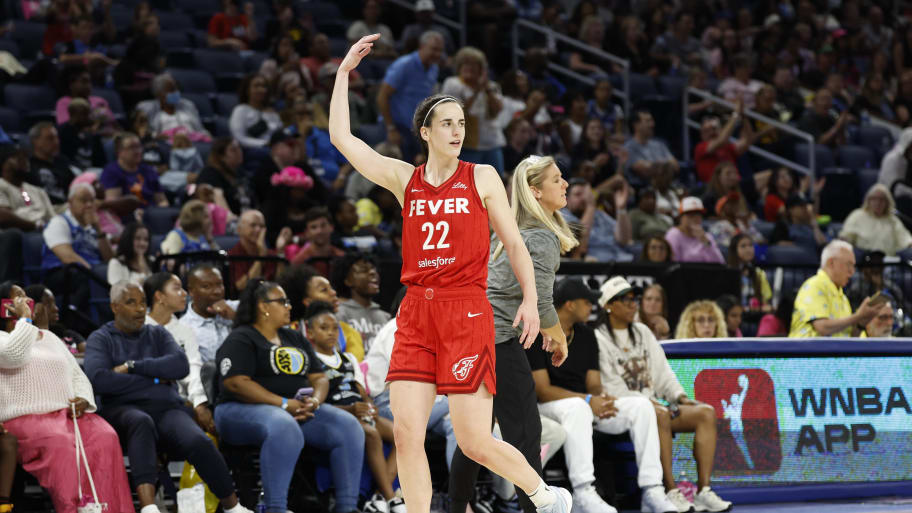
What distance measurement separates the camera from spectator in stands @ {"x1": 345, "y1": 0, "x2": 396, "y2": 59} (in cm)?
1431

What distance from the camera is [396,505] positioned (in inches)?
280

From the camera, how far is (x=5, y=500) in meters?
6.31

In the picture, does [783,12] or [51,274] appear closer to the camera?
[51,274]

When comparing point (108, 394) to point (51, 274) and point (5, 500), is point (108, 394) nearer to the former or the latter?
point (5, 500)

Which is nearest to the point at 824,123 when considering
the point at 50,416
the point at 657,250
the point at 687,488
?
the point at 657,250

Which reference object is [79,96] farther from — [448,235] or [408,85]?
[448,235]

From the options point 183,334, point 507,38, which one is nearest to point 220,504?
point 183,334

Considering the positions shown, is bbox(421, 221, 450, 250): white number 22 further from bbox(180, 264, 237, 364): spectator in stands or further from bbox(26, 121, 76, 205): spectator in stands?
bbox(26, 121, 76, 205): spectator in stands

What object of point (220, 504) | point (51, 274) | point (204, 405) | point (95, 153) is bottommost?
point (220, 504)

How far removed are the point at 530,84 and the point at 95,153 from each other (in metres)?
5.42

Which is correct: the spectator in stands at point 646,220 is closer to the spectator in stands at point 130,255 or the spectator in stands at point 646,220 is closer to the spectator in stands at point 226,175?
the spectator in stands at point 226,175

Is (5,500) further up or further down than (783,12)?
further down

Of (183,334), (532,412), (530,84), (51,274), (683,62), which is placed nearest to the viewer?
(532,412)

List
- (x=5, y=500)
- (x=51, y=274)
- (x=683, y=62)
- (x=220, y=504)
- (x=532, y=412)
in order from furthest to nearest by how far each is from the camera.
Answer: (x=683, y=62) < (x=51, y=274) < (x=220, y=504) < (x=5, y=500) < (x=532, y=412)
